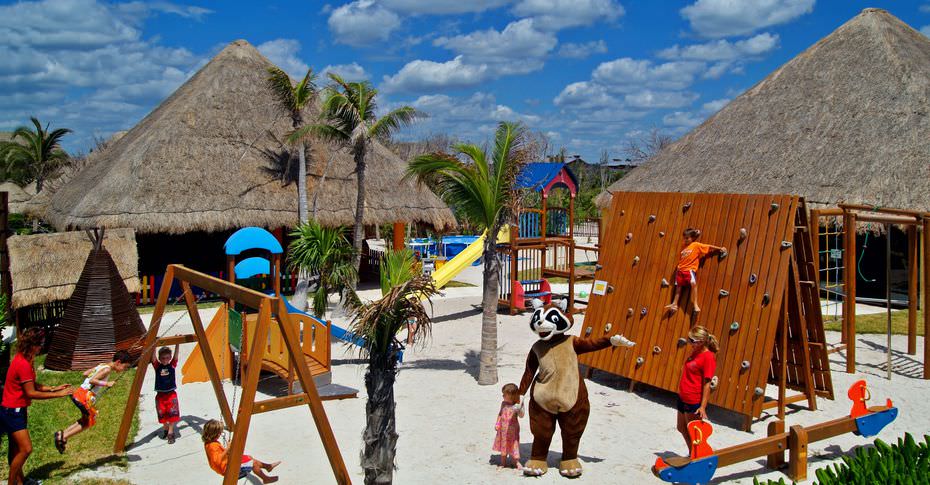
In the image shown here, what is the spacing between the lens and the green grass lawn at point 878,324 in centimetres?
1484

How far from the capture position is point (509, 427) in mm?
7430

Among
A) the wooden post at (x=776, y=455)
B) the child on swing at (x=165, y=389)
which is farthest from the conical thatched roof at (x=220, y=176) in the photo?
the wooden post at (x=776, y=455)

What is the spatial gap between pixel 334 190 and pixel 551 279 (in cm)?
752

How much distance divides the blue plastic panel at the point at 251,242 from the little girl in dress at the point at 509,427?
10.7m

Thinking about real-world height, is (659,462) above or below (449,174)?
below

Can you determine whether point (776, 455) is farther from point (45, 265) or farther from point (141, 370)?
point (45, 265)

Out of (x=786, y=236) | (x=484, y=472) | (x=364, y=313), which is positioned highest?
(x=786, y=236)

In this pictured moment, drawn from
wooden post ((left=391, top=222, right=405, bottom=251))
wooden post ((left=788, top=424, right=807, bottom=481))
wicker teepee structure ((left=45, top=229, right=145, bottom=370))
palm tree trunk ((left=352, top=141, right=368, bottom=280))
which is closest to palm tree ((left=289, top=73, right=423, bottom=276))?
palm tree trunk ((left=352, top=141, right=368, bottom=280))

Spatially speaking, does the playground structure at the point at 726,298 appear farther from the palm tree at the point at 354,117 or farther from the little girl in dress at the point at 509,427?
the palm tree at the point at 354,117

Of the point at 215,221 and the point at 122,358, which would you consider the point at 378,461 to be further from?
the point at 215,221

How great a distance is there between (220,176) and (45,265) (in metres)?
6.93

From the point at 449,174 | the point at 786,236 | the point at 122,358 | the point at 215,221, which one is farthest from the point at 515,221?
the point at 215,221

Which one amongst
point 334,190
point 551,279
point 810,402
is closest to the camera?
point 810,402

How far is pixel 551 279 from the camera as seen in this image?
76.7 feet
